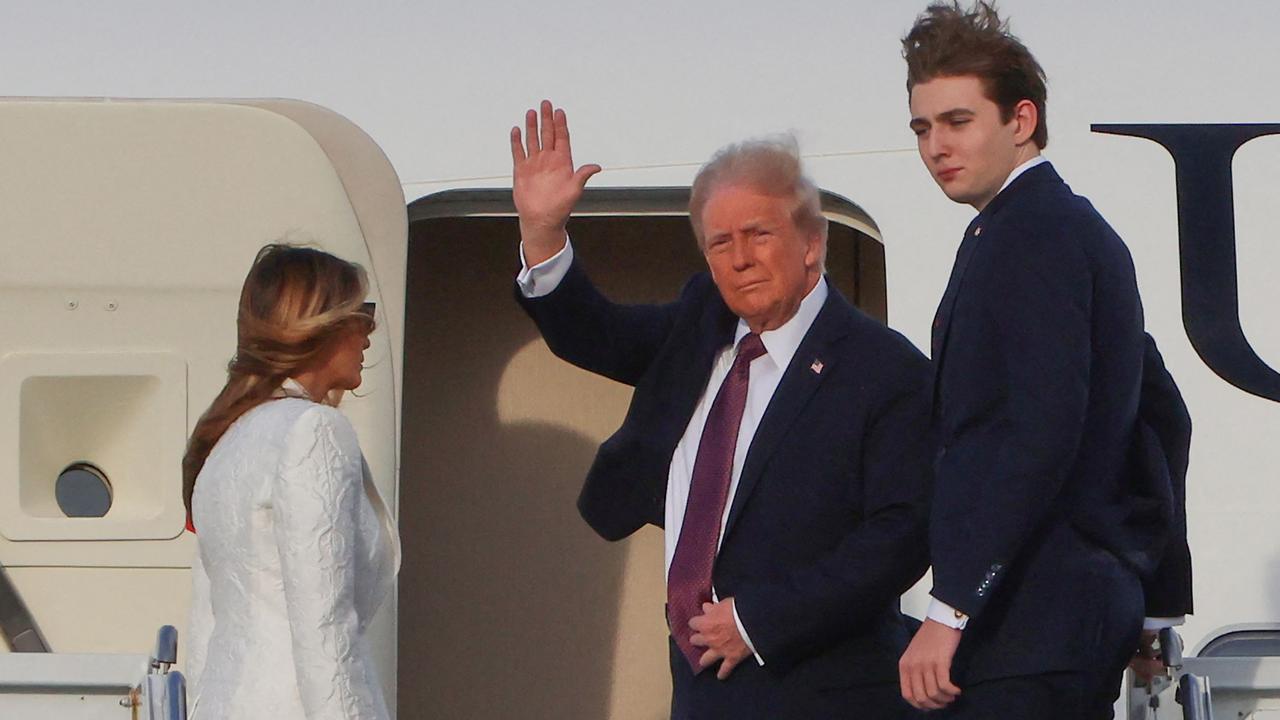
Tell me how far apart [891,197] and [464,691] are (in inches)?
62.7

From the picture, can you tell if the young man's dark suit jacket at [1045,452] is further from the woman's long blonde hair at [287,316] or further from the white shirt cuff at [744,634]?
the woman's long blonde hair at [287,316]

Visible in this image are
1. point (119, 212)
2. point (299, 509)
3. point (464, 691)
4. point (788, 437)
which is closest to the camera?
point (299, 509)

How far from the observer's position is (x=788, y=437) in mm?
2398

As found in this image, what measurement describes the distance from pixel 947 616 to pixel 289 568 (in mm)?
786

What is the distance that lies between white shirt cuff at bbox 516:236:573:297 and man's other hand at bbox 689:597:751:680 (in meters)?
0.52

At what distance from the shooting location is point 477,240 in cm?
427

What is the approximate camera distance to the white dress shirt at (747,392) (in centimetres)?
246

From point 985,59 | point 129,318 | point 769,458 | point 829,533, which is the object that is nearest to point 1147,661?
point 829,533

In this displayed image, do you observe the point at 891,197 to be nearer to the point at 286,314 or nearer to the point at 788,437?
the point at 788,437

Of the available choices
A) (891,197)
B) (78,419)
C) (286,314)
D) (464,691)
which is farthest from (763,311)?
(464,691)

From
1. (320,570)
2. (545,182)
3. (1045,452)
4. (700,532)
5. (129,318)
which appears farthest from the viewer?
(129,318)

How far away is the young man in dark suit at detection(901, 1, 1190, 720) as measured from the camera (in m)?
2.06

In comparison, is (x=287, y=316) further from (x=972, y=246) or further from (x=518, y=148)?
(x=972, y=246)

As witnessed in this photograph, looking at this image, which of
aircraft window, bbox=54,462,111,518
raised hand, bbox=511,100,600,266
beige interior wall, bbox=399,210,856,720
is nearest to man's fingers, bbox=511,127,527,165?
raised hand, bbox=511,100,600,266
